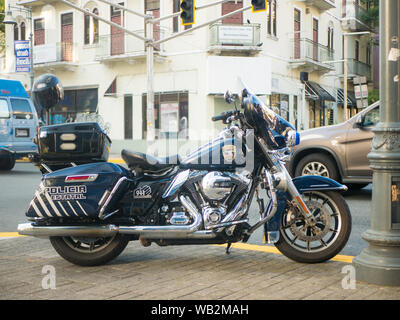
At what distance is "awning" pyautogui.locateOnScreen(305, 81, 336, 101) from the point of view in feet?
93.1

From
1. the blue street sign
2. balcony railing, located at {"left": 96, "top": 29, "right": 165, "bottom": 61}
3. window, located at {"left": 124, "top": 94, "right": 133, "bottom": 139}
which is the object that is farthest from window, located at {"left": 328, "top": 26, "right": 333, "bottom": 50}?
the blue street sign

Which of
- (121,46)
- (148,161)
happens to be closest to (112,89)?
(121,46)

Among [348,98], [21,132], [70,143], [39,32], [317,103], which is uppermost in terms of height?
[39,32]

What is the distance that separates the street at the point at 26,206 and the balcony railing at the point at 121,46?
12785 mm

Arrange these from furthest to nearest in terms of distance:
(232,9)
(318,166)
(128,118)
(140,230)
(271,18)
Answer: (128,118) < (271,18) < (232,9) < (318,166) < (140,230)

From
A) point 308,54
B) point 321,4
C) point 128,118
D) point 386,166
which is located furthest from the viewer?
point 321,4

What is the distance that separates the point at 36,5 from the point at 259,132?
28.8 metres

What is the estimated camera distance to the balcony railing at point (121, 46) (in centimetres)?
2488

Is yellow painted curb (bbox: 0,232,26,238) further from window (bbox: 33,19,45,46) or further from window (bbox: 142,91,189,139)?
window (bbox: 33,19,45,46)

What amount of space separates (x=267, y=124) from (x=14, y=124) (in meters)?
13.1

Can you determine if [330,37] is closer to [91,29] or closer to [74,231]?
[91,29]

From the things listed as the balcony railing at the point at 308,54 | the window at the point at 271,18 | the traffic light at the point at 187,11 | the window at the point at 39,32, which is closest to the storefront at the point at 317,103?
the balcony railing at the point at 308,54

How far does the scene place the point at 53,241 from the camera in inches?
181

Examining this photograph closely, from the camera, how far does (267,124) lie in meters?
4.30
